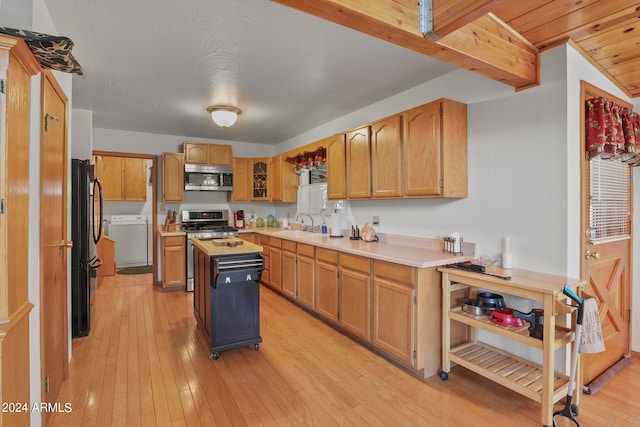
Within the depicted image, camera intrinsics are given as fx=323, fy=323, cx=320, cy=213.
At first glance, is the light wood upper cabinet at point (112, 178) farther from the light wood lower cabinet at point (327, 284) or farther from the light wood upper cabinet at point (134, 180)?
the light wood lower cabinet at point (327, 284)

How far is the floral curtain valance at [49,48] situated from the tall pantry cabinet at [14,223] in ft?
0.11

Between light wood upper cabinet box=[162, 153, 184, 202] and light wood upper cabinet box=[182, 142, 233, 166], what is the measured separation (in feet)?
0.45

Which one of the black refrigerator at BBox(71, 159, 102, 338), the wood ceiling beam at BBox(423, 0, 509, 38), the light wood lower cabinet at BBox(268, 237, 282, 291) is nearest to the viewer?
the wood ceiling beam at BBox(423, 0, 509, 38)

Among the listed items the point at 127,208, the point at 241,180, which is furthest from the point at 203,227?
the point at 127,208

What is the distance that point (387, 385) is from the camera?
7.67ft

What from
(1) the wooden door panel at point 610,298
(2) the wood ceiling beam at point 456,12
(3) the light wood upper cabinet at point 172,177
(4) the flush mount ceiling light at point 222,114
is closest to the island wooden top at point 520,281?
(1) the wooden door panel at point 610,298

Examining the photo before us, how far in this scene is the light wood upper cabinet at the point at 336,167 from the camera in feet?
12.5

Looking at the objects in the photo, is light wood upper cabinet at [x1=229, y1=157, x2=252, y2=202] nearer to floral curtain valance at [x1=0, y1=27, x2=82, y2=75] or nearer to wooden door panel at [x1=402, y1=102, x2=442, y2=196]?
wooden door panel at [x1=402, y1=102, x2=442, y2=196]

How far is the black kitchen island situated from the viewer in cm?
274

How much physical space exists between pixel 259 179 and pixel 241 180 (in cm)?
32

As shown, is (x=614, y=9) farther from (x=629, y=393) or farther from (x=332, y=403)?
(x=332, y=403)

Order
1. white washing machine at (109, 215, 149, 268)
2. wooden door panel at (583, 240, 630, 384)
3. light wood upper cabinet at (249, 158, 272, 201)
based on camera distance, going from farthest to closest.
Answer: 1. white washing machine at (109, 215, 149, 268)
2. light wood upper cabinet at (249, 158, 272, 201)
3. wooden door panel at (583, 240, 630, 384)

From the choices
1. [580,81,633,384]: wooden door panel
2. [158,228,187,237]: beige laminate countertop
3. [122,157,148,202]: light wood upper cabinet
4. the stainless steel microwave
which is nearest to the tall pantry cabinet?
[580,81,633,384]: wooden door panel

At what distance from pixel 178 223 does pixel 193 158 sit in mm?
1147
